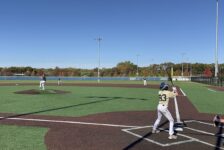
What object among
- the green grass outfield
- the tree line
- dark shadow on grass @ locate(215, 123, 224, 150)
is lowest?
dark shadow on grass @ locate(215, 123, 224, 150)

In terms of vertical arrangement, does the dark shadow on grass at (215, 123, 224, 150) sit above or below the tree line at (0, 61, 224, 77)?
below

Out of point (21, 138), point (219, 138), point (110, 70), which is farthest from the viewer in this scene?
point (110, 70)

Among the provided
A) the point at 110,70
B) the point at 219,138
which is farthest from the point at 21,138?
the point at 110,70

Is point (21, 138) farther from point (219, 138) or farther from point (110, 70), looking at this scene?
point (110, 70)

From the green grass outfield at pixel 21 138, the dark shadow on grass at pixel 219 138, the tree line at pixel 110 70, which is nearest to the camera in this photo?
the green grass outfield at pixel 21 138

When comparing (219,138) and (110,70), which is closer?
(219,138)

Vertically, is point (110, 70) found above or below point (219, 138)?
above

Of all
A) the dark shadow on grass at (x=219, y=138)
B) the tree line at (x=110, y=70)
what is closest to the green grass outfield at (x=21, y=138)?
the dark shadow on grass at (x=219, y=138)

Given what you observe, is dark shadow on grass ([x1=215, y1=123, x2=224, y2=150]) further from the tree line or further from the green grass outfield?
the tree line

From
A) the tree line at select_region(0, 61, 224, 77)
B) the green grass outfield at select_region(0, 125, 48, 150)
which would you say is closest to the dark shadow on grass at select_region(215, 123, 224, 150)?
the green grass outfield at select_region(0, 125, 48, 150)

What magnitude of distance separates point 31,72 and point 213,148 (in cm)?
15492

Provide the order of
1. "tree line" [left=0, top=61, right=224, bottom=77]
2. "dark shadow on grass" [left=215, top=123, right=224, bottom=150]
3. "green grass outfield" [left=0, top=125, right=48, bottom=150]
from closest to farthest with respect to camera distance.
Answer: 1. "green grass outfield" [left=0, top=125, right=48, bottom=150]
2. "dark shadow on grass" [left=215, top=123, right=224, bottom=150]
3. "tree line" [left=0, top=61, right=224, bottom=77]

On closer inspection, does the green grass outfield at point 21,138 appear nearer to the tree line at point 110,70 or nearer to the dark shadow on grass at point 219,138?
the dark shadow on grass at point 219,138

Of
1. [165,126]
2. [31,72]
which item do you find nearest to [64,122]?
[165,126]
